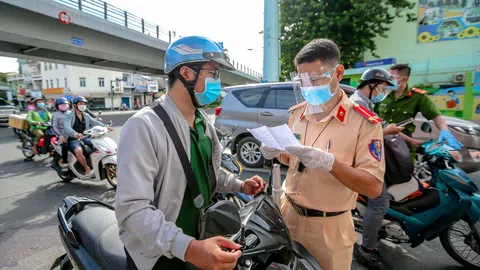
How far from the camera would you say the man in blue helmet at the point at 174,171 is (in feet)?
3.21

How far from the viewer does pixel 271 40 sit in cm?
718

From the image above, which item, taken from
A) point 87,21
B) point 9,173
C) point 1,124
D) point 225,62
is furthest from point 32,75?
point 225,62

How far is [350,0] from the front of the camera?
11.7m

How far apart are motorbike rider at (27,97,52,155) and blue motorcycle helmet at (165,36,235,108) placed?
302 inches

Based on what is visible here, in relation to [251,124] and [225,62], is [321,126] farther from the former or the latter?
[251,124]

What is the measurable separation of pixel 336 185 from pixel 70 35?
1575cm

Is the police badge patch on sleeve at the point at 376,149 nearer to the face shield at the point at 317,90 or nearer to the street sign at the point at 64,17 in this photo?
the face shield at the point at 317,90

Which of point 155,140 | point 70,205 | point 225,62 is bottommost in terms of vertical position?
point 70,205

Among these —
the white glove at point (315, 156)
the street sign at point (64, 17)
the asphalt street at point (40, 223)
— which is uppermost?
the street sign at point (64, 17)

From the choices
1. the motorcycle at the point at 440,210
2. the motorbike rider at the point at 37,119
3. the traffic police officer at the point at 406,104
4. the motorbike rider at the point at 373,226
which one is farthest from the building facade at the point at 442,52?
the motorbike rider at the point at 37,119

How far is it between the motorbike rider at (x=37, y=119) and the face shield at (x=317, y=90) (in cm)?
789

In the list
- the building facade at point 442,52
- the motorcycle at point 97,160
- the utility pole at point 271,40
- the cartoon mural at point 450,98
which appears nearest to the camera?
the motorcycle at point 97,160

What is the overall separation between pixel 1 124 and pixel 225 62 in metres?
21.1

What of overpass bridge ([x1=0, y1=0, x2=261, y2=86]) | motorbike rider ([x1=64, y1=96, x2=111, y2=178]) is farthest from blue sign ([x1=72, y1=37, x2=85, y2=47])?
motorbike rider ([x1=64, y1=96, x2=111, y2=178])
